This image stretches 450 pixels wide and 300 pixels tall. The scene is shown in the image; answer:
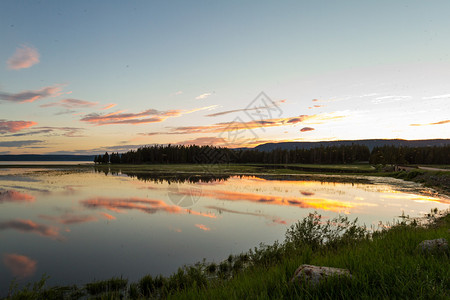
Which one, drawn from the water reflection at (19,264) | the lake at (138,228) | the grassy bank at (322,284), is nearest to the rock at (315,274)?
the grassy bank at (322,284)

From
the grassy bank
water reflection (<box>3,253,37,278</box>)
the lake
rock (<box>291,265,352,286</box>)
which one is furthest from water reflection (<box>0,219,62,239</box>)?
rock (<box>291,265,352,286</box>)

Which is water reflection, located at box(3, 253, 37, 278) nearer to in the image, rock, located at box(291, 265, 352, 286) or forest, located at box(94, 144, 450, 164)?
rock, located at box(291, 265, 352, 286)

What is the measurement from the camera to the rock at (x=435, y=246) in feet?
23.6

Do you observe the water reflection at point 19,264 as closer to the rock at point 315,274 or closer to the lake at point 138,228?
the lake at point 138,228

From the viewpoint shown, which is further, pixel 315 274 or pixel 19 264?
pixel 19 264

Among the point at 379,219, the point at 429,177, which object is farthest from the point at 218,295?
the point at 429,177

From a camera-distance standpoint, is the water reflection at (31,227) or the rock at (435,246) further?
the water reflection at (31,227)

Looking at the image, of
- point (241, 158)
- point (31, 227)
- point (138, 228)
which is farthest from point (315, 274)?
point (241, 158)

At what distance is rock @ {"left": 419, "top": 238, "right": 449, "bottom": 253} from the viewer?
23.6ft

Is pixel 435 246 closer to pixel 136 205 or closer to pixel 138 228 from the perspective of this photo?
pixel 138 228

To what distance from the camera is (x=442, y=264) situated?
20.2ft

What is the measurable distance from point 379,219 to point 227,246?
12.5 meters

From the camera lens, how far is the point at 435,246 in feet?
24.1

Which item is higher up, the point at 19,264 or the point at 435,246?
the point at 435,246
